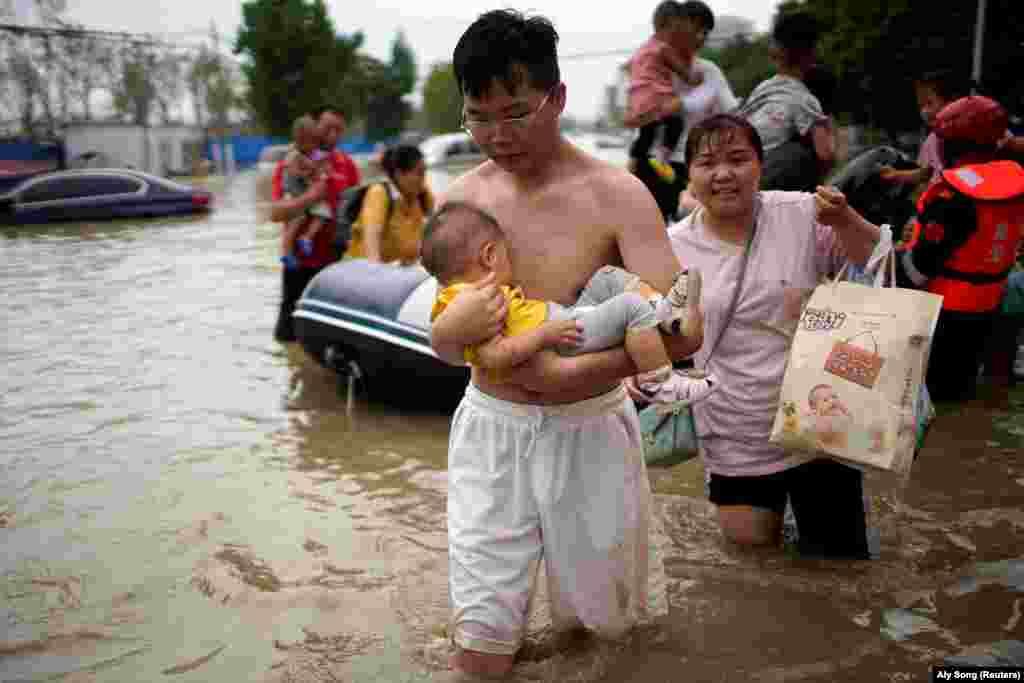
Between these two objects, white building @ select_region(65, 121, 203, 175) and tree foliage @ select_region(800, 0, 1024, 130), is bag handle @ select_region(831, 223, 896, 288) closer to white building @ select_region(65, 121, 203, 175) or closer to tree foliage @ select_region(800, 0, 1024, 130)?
tree foliage @ select_region(800, 0, 1024, 130)

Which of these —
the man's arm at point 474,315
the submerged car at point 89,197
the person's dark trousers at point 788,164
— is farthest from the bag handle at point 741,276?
the submerged car at point 89,197

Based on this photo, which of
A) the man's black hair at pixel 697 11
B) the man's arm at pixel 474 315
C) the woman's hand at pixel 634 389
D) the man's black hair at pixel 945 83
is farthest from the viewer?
the man's black hair at pixel 945 83

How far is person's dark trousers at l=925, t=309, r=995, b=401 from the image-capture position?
5.34m

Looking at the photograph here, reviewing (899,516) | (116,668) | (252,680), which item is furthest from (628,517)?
(899,516)

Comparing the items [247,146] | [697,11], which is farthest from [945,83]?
[247,146]

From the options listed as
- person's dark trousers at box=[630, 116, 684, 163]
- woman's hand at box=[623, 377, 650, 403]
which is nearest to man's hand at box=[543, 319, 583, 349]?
woman's hand at box=[623, 377, 650, 403]

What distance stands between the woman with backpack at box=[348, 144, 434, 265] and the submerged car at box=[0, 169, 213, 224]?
15.0 m

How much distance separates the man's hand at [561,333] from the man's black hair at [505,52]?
0.62 m

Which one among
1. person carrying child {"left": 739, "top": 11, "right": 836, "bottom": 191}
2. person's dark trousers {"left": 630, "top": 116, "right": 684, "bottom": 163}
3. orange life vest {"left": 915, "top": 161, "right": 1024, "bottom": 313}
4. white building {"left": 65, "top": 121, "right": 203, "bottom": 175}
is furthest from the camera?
white building {"left": 65, "top": 121, "right": 203, "bottom": 175}

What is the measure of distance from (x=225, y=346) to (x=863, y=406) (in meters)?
6.53

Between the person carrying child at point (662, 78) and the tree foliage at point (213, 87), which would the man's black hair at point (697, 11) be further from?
the tree foliage at point (213, 87)

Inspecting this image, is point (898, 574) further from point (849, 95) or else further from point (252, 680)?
point (849, 95)

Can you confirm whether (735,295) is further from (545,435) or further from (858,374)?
(545,435)

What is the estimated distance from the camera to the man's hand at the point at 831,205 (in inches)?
123
